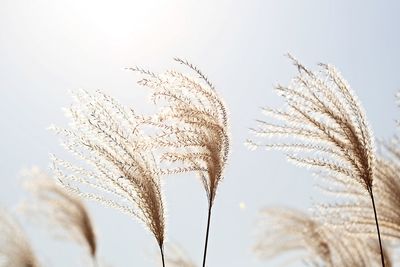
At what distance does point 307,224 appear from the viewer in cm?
542

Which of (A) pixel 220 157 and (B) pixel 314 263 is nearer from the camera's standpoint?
(A) pixel 220 157

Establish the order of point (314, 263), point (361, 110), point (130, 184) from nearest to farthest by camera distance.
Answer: point (130, 184)
point (361, 110)
point (314, 263)

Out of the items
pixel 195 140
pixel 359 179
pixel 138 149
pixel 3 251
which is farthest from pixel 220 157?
pixel 3 251

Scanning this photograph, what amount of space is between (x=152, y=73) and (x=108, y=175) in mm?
584

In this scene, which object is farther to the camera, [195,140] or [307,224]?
[307,224]

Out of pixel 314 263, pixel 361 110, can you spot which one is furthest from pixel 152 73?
pixel 314 263

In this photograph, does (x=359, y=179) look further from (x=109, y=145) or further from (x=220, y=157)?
(x=109, y=145)

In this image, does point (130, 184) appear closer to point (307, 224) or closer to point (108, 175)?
point (108, 175)

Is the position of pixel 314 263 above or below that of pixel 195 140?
below

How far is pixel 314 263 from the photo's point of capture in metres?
5.14

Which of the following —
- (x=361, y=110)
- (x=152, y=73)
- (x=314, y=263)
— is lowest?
(x=314, y=263)

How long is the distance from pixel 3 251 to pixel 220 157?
3087 mm

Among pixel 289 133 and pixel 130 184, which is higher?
pixel 289 133

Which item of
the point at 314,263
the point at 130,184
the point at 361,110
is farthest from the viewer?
the point at 314,263
